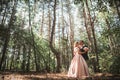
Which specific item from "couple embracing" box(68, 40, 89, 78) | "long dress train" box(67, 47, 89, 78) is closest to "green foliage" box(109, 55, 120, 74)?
"couple embracing" box(68, 40, 89, 78)

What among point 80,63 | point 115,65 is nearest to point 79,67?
point 80,63

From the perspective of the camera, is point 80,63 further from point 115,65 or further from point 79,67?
point 115,65

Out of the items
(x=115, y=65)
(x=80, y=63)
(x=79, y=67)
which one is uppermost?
(x=80, y=63)

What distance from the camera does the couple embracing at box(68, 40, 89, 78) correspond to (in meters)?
9.23

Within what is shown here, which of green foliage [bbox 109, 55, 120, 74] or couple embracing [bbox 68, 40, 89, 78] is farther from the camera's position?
green foliage [bbox 109, 55, 120, 74]

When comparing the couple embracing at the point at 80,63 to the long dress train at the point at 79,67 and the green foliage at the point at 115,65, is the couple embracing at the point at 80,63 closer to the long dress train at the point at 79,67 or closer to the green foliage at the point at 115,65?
the long dress train at the point at 79,67

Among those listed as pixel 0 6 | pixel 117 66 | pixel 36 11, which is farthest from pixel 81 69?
pixel 36 11

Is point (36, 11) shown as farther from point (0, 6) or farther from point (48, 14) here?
point (0, 6)

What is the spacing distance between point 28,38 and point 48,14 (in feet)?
18.5

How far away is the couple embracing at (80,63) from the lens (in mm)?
9234

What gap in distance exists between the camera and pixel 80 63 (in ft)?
30.6

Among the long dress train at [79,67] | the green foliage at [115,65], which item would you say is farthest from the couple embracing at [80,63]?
the green foliage at [115,65]

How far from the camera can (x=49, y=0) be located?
978 inches

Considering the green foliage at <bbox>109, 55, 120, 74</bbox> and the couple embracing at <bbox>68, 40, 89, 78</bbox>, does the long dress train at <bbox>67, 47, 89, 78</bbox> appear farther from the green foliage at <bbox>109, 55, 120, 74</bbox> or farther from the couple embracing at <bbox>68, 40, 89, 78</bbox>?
the green foliage at <bbox>109, 55, 120, 74</bbox>
